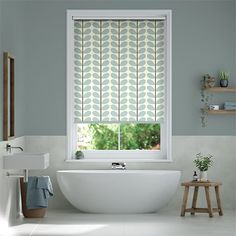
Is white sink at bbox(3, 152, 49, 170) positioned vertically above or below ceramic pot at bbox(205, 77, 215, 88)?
below

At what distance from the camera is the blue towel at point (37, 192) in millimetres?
8977

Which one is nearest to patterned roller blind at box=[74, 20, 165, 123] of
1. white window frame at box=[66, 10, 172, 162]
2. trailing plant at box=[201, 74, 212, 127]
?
white window frame at box=[66, 10, 172, 162]

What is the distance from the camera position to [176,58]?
9.89 meters

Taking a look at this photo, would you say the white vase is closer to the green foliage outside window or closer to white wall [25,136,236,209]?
white wall [25,136,236,209]

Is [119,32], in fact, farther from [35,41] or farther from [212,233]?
[212,233]

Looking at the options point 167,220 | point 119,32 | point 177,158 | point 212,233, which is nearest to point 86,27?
point 119,32

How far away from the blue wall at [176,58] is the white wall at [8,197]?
73cm

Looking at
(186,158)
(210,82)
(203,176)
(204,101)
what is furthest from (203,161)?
(210,82)

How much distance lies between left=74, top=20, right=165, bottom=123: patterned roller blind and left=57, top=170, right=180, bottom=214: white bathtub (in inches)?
41.1

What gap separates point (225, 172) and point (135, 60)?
6.52 feet

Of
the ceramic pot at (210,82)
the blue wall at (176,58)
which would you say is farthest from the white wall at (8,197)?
the ceramic pot at (210,82)

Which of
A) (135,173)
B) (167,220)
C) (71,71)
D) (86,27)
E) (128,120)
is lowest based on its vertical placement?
(167,220)

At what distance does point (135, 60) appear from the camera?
10031mm

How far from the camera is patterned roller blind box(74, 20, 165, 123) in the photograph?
10.0 metres
